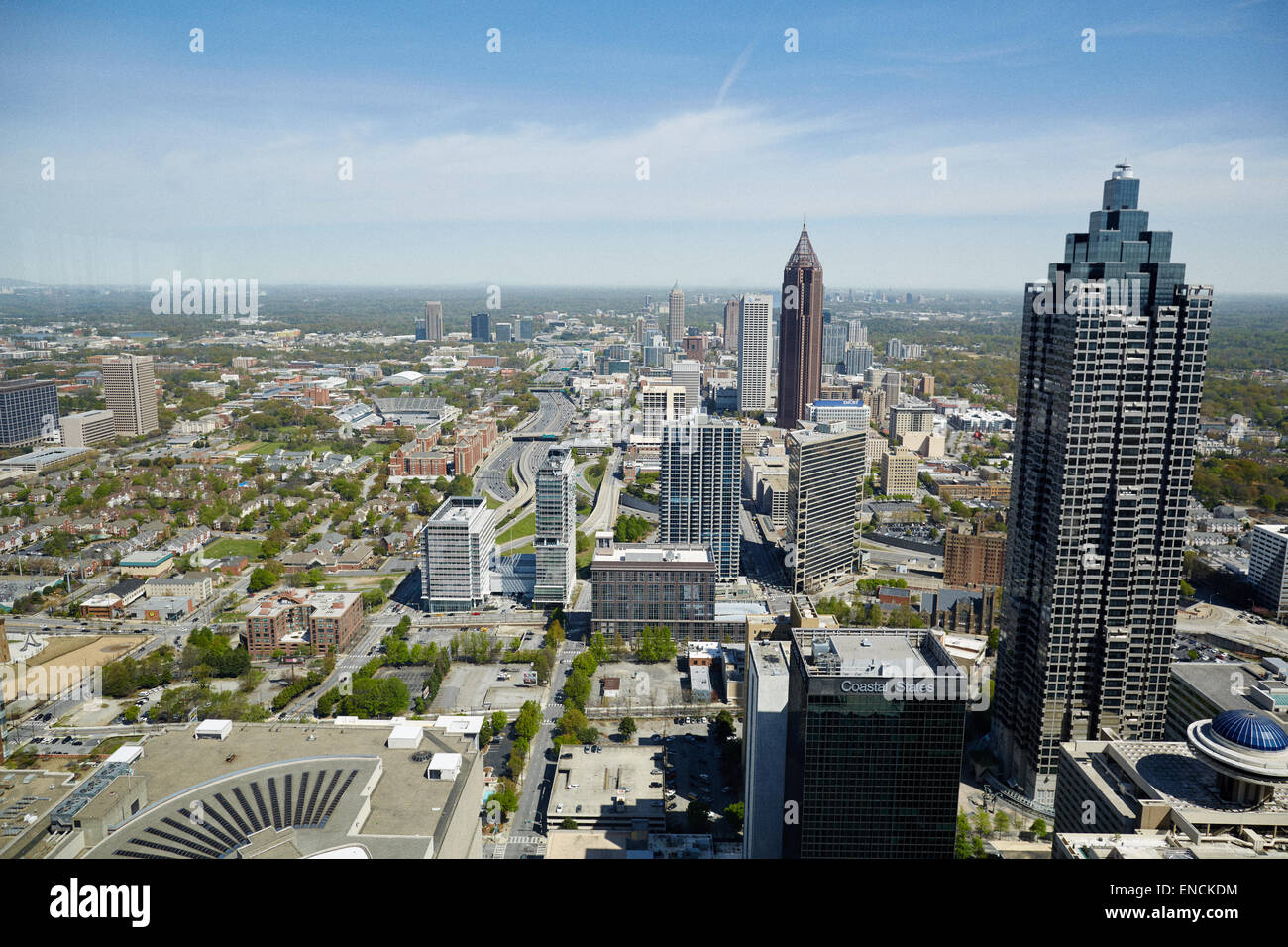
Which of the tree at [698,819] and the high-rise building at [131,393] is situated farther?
the high-rise building at [131,393]

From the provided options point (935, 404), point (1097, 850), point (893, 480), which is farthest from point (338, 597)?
point (935, 404)

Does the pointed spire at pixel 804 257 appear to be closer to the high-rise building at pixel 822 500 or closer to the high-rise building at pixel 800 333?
the high-rise building at pixel 800 333

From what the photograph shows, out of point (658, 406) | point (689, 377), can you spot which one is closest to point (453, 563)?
point (658, 406)

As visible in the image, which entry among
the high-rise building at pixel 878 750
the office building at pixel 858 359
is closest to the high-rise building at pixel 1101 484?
the high-rise building at pixel 878 750

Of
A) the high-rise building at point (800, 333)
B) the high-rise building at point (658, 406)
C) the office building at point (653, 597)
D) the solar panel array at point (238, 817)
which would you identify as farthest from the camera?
the high-rise building at point (800, 333)

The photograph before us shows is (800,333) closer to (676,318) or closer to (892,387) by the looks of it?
(892,387)

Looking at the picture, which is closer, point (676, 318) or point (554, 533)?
point (554, 533)
